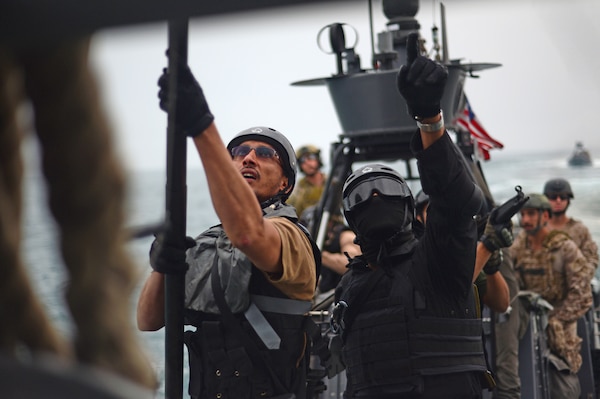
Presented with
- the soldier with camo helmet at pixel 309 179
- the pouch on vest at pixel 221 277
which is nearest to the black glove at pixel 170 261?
the pouch on vest at pixel 221 277

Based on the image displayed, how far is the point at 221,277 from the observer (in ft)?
13.2

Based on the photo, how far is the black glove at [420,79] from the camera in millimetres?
3617

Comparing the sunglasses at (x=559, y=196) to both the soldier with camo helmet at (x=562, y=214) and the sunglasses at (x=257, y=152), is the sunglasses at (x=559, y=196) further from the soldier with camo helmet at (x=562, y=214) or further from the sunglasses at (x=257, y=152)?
the sunglasses at (x=257, y=152)

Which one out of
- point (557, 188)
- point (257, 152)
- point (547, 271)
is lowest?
point (547, 271)

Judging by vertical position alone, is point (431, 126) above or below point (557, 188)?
above

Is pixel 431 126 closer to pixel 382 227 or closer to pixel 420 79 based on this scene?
pixel 420 79

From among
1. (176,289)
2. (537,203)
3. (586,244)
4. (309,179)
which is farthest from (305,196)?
(176,289)

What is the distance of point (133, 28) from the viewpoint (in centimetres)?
141

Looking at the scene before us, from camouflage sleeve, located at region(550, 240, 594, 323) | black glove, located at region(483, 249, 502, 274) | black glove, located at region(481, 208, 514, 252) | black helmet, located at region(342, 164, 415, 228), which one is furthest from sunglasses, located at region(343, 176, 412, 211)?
camouflage sleeve, located at region(550, 240, 594, 323)

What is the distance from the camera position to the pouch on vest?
4.00m

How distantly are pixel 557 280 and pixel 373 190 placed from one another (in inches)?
214

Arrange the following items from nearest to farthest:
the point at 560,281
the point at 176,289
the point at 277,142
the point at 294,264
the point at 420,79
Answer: the point at 176,289, the point at 420,79, the point at 294,264, the point at 277,142, the point at 560,281

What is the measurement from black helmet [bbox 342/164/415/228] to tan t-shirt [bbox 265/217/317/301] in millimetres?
346

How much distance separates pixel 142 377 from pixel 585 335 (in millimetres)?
8480
